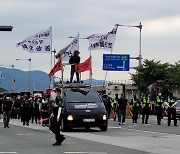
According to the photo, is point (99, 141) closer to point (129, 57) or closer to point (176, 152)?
point (176, 152)

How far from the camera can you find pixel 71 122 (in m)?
23.3

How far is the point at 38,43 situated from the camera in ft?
136

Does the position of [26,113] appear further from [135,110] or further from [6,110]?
[135,110]

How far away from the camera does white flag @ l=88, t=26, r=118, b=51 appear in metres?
45.5

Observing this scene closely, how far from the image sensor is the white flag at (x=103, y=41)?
149ft

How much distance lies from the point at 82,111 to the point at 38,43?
60.7 feet

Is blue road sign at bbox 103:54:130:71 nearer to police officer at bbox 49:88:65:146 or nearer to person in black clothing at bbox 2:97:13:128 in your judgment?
person in black clothing at bbox 2:97:13:128

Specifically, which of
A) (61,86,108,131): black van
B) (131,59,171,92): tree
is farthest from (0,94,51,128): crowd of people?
(131,59,171,92): tree

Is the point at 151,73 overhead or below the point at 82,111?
overhead

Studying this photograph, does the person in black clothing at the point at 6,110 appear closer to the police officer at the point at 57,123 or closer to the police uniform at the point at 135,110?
the police uniform at the point at 135,110

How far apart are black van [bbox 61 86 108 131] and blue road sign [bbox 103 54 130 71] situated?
27.6m

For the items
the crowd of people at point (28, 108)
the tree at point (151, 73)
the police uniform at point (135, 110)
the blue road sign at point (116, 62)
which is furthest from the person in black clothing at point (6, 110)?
the tree at point (151, 73)

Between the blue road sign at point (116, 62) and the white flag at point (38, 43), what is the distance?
36.8 feet

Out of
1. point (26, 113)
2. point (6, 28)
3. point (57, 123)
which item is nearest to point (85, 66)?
point (26, 113)
